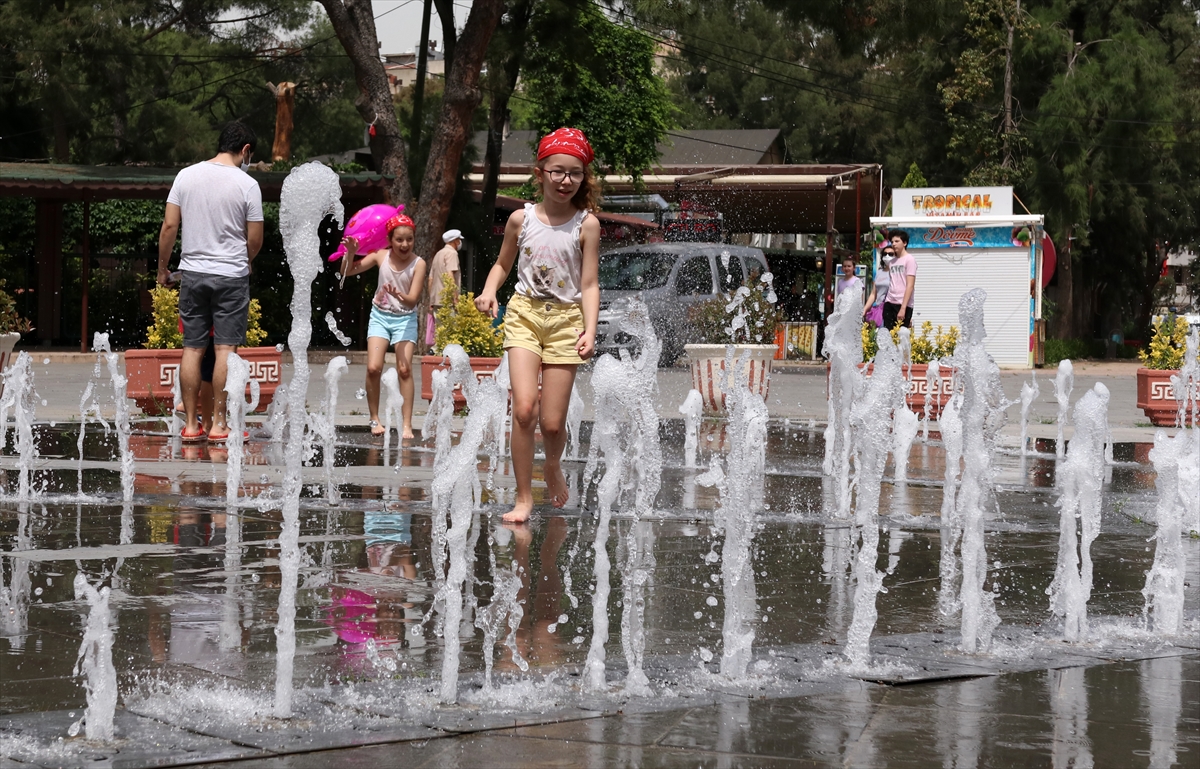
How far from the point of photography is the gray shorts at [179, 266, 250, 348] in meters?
8.96

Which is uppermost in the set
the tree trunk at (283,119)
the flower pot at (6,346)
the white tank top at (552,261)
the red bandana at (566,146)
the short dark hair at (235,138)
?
the tree trunk at (283,119)

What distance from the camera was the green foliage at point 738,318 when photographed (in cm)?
1555

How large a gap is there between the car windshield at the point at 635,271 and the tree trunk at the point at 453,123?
3.97m

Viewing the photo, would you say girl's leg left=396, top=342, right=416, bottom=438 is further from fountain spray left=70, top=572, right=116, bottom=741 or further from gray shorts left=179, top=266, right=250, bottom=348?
fountain spray left=70, top=572, right=116, bottom=741

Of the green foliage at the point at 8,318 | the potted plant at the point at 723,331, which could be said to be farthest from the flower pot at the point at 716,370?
the green foliage at the point at 8,318

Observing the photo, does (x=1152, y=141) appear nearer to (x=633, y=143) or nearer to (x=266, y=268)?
A: (x=633, y=143)

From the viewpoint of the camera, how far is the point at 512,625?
172 inches

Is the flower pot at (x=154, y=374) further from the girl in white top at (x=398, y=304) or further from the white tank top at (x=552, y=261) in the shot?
the white tank top at (x=552, y=261)

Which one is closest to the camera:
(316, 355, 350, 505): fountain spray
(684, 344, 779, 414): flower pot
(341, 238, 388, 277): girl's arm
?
(316, 355, 350, 505): fountain spray

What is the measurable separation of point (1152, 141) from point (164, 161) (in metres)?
25.6

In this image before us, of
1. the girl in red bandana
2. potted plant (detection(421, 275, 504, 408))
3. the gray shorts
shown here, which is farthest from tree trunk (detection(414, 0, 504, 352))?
the girl in red bandana

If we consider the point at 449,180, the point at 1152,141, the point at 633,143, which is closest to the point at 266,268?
the point at 449,180

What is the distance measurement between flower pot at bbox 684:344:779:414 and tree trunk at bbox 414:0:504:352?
6592mm

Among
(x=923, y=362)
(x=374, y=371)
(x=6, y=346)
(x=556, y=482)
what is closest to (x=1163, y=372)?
(x=923, y=362)
